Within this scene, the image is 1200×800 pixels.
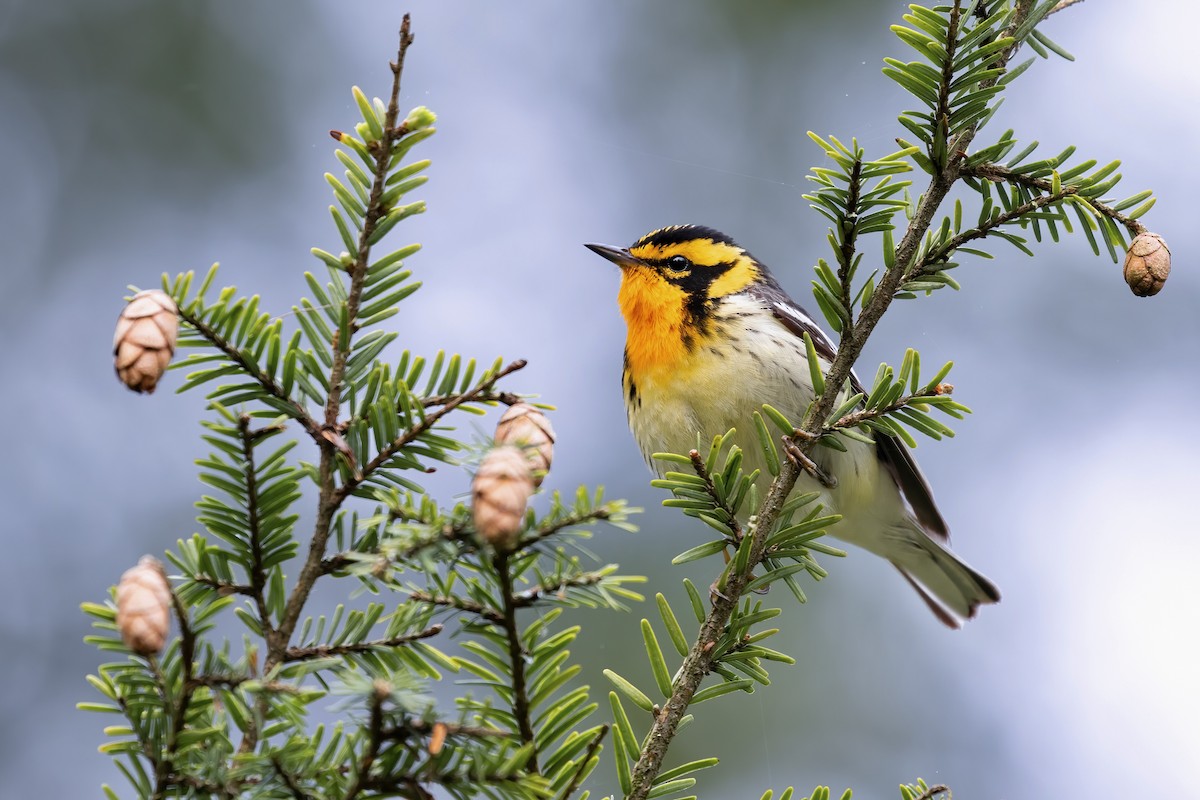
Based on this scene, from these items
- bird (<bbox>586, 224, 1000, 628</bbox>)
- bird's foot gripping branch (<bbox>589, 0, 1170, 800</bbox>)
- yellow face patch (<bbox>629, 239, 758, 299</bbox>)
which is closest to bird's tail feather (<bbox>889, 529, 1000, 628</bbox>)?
bird (<bbox>586, 224, 1000, 628</bbox>)

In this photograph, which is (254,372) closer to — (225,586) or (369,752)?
(225,586)

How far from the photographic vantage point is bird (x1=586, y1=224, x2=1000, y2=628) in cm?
341

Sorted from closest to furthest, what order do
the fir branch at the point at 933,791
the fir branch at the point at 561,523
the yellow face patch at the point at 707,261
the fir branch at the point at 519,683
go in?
the fir branch at the point at 561,523 → the fir branch at the point at 519,683 → the fir branch at the point at 933,791 → the yellow face patch at the point at 707,261

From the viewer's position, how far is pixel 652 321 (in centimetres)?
366

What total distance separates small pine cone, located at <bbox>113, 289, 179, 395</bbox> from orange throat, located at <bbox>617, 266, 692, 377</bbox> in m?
2.29

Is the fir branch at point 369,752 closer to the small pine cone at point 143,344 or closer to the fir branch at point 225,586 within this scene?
the fir branch at point 225,586

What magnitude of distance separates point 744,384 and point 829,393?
148 cm

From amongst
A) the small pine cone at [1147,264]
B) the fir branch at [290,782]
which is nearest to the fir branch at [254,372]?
the fir branch at [290,782]

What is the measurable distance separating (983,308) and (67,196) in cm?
601

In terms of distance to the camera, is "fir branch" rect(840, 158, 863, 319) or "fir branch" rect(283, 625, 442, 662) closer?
"fir branch" rect(283, 625, 442, 662)

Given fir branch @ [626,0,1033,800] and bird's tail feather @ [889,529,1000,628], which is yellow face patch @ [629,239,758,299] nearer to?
bird's tail feather @ [889,529,1000,628]

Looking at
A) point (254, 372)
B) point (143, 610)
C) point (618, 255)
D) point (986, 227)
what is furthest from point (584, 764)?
point (618, 255)

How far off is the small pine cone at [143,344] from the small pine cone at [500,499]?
43 cm

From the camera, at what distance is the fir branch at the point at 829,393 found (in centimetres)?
175
